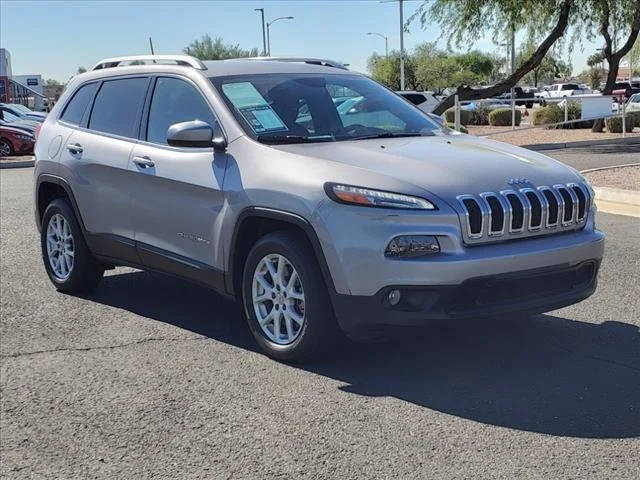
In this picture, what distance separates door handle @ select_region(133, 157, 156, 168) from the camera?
609cm

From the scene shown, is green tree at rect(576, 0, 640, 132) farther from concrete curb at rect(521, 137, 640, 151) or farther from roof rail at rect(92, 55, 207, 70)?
roof rail at rect(92, 55, 207, 70)

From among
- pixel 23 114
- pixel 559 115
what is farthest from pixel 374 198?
pixel 23 114

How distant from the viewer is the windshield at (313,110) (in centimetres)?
569

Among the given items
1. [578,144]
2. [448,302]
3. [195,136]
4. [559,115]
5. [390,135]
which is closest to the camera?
[448,302]

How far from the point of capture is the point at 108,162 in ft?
21.4

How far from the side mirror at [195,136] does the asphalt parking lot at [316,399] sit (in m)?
1.31

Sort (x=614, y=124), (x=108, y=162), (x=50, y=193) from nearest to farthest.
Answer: (x=108, y=162) < (x=50, y=193) < (x=614, y=124)

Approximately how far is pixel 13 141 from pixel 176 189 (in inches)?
864

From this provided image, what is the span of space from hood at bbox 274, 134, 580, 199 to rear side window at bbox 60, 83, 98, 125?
97.5 inches

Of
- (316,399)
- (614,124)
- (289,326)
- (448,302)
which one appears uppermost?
(448,302)

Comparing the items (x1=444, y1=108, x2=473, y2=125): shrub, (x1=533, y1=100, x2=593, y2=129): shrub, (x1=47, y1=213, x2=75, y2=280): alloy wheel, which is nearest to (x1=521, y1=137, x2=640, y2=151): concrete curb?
(x1=533, y1=100, x2=593, y2=129): shrub

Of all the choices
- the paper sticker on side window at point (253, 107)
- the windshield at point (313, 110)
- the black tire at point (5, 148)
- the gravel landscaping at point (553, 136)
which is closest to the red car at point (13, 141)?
the black tire at point (5, 148)

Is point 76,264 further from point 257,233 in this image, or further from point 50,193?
point 257,233

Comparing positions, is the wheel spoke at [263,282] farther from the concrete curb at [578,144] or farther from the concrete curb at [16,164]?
the concrete curb at [16,164]
